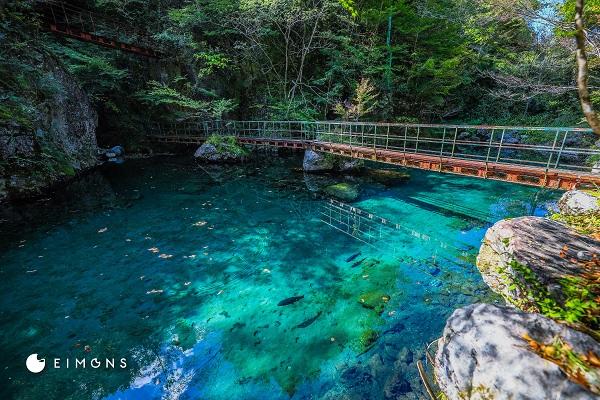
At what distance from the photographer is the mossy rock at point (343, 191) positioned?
11469 millimetres

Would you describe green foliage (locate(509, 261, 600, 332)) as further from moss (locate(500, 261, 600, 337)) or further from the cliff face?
the cliff face

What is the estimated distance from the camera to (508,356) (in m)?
2.41

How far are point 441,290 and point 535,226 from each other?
7.10 feet

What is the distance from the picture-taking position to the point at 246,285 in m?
6.20

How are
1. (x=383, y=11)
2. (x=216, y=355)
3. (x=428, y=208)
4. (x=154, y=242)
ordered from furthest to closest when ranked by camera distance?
(x=383, y=11)
(x=428, y=208)
(x=154, y=242)
(x=216, y=355)

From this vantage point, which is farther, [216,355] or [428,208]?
[428,208]

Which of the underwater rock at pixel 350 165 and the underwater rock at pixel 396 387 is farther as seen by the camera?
the underwater rock at pixel 350 165

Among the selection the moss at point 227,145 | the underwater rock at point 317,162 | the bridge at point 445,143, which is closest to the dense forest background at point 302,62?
the bridge at point 445,143

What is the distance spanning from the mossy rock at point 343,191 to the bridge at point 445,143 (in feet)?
4.78

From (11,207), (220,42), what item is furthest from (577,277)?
(220,42)

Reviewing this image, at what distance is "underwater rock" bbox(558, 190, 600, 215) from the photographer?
620cm

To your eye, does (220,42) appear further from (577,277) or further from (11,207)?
(577,277)

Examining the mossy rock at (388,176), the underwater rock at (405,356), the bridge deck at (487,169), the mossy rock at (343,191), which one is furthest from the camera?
the mossy rock at (388,176)
